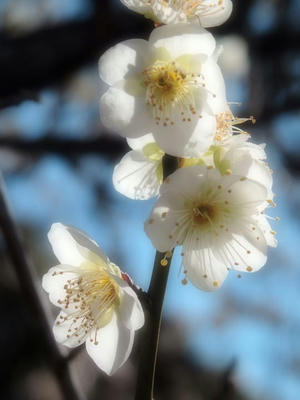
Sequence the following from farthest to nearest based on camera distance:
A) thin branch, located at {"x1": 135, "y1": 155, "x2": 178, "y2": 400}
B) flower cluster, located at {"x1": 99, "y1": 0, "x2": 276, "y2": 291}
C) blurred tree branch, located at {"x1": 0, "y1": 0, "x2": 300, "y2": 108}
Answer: blurred tree branch, located at {"x1": 0, "y1": 0, "x2": 300, "y2": 108} < flower cluster, located at {"x1": 99, "y1": 0, "x2": 276, "y2": 291} < thin branch, located at {"x1": 135, "y1": 155, "x2": 178, "y2": 400}

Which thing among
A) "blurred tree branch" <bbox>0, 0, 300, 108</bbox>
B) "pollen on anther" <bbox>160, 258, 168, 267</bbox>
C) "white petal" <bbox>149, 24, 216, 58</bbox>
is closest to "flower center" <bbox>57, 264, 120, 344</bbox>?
"pollen on anther" <bbox>160, 258, 168, 267</bbox>

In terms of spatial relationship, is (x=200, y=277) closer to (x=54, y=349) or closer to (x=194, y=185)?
(x=194, y=185)

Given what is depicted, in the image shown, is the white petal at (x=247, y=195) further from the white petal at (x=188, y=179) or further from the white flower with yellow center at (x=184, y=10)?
the white flower with yellow center at (x=184, y=10)

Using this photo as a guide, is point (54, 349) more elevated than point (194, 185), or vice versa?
point (194, 185)

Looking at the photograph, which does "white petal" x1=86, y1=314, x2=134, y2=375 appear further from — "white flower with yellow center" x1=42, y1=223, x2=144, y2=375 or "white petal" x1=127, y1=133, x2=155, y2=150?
"white petal" x1=127, y1=133, x2=155, y2=150

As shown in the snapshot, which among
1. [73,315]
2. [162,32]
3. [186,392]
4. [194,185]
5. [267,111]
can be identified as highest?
[162,32]

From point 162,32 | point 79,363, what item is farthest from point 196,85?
point 79,363
